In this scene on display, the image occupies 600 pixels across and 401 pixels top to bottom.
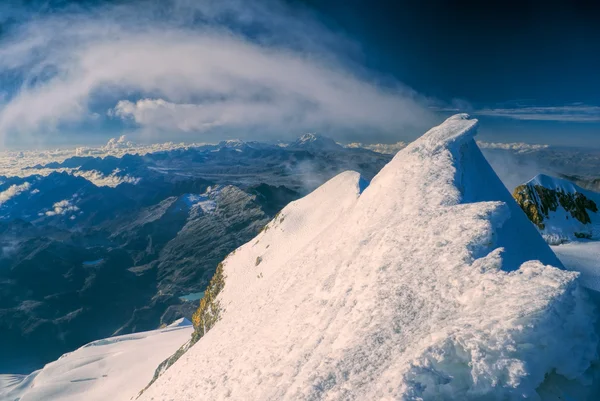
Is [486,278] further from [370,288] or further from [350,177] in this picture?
[350,177]

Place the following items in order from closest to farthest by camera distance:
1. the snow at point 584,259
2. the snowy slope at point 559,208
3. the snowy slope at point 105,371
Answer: the snow at point 584,259, the snowy slope at point 559,208, the snowy slope at point 105,371

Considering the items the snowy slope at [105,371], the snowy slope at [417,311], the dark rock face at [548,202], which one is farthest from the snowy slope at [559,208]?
the snowy slope at [105,371]

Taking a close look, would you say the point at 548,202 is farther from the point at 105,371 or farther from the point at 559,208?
the point at 105,371

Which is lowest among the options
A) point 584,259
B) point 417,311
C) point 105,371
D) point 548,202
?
point 105,371

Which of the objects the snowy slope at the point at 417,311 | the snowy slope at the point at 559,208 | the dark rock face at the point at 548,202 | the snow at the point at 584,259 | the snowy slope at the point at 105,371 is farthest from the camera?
the snowy slope at the point at 105,371

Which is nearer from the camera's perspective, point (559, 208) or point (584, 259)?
point (584, 259)

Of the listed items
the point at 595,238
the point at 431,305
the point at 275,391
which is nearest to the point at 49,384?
the point at 275,391

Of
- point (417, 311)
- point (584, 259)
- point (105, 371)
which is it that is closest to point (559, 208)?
point (584, 259)

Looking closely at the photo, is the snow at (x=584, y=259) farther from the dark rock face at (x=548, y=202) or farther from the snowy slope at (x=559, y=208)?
the dark rock face at (x=548, y=202)
